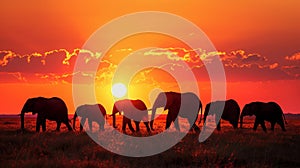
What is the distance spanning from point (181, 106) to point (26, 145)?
51.5 feet

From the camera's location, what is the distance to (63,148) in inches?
749

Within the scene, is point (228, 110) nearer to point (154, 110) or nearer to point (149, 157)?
point (154, 110)

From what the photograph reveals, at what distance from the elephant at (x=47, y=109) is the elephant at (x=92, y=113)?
2.44 metres

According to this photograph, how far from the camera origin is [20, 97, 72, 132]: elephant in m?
31.8

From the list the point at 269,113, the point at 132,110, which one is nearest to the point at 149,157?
the point at 132,110

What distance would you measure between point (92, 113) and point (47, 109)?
4.25 m

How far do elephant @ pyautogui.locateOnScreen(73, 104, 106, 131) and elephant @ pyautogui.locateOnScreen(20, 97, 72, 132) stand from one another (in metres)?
2.44

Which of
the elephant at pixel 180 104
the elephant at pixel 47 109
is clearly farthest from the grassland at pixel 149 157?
the elephant at pixel 180 104

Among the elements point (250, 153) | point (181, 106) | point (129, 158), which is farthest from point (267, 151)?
point (181, 106)

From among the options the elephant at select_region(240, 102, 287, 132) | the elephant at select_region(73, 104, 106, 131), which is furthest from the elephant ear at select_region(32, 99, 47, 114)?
the elephant at select_region(240, 102, 287, 132)

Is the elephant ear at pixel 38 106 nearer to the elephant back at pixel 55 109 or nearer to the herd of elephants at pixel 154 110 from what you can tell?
the herd of elephants at pixel 154 110

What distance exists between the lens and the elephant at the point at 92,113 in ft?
116

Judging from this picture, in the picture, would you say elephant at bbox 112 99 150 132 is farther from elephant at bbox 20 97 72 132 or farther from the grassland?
the grassland

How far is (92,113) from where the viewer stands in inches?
1403
